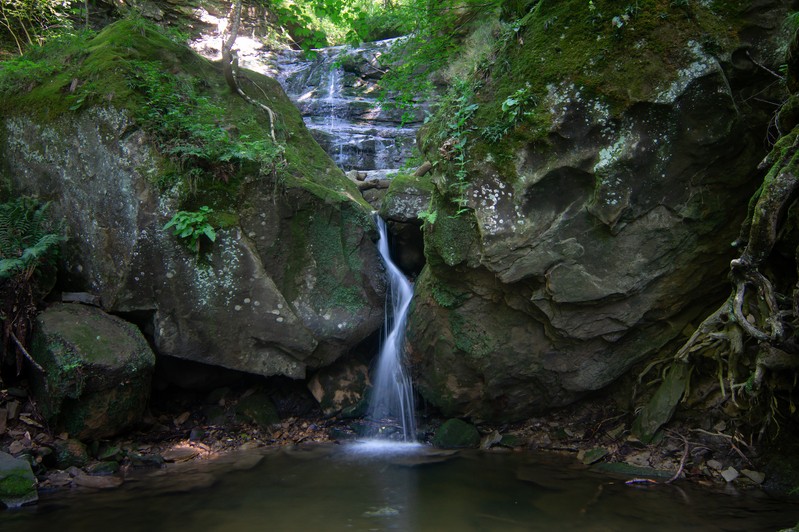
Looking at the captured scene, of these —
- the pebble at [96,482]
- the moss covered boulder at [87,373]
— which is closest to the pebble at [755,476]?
the pebble at [96,482]

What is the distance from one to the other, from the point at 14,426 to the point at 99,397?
90cm

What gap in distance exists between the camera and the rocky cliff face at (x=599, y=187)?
5074mm

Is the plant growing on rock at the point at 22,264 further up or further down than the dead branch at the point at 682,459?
further up

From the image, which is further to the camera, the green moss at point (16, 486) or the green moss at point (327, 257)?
the green moss at point (327, 257)

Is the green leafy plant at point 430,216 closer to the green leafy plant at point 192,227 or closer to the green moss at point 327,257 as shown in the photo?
the green moss at point 327,257

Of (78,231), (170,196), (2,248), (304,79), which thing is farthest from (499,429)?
(304,79)

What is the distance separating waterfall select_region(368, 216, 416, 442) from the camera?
7.20m

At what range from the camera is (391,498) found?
486cm

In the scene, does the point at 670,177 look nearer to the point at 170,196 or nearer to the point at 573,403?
the point at 573,403

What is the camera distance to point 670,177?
5.32 metres

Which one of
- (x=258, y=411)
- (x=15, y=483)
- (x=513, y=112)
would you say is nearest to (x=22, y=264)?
(x=15, y=483)

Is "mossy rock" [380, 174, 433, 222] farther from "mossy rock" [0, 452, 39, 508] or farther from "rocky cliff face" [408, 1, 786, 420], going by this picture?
"mossy rock" [0, 452, 39, 508]

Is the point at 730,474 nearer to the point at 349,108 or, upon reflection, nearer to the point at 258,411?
the point at 258,411

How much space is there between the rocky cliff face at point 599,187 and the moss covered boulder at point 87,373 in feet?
12.6
